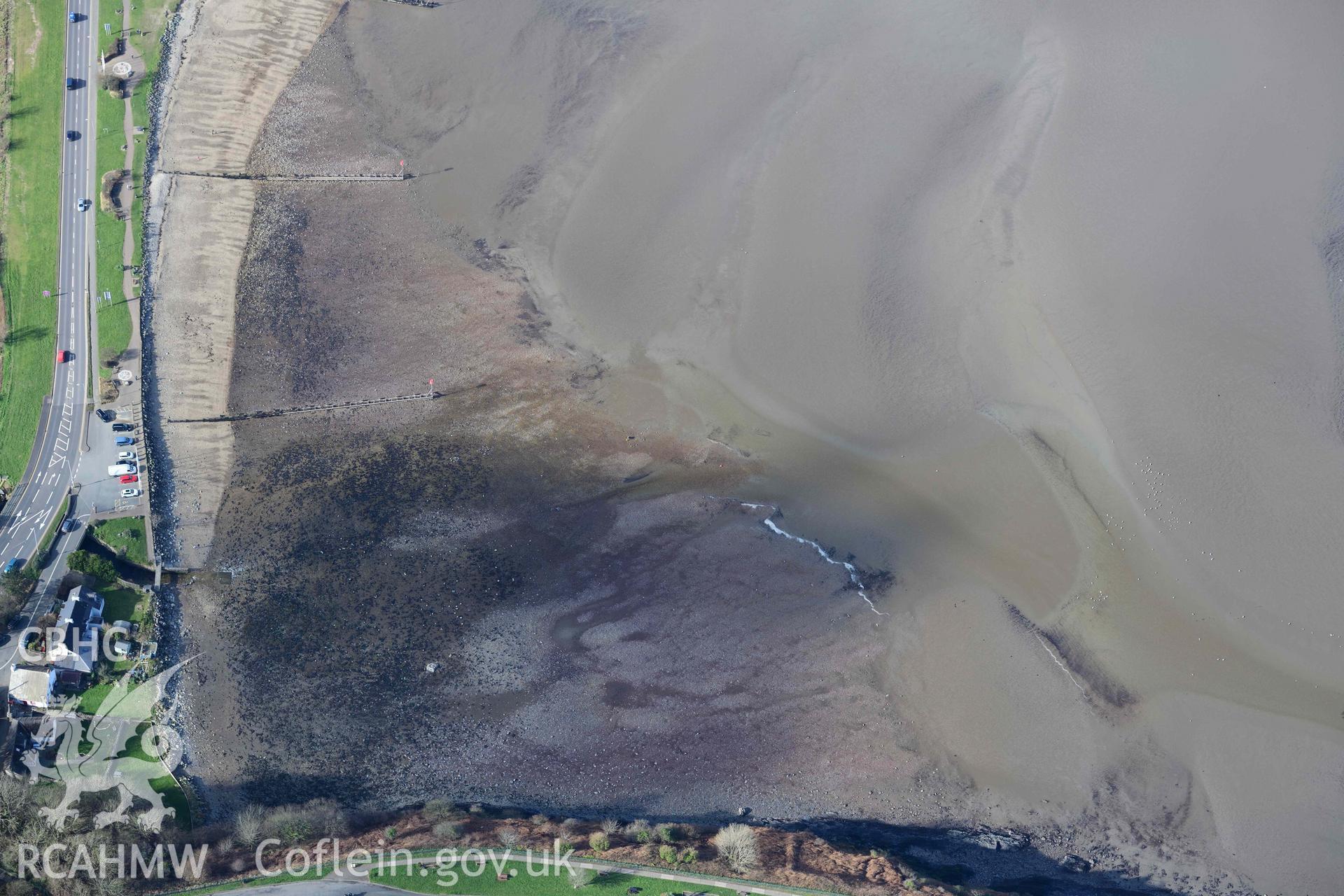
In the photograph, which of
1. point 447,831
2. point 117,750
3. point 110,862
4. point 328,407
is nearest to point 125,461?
point 328,407

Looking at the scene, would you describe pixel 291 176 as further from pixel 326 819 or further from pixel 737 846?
pixel 737 846

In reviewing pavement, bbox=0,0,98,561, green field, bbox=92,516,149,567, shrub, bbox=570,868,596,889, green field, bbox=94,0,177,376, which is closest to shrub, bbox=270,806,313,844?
shrub, bbox=570,868,596,889

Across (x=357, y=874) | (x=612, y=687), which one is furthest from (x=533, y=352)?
(x=357, y=874)

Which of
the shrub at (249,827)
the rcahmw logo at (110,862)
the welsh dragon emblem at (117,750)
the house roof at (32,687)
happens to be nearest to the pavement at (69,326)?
the house roof at (32,687)

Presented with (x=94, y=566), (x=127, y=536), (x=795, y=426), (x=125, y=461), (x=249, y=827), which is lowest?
(x=249, y=827)

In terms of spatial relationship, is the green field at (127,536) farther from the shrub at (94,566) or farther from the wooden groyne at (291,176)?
the wooden groyne at (291,176)

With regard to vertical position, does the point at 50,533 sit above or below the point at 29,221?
below
